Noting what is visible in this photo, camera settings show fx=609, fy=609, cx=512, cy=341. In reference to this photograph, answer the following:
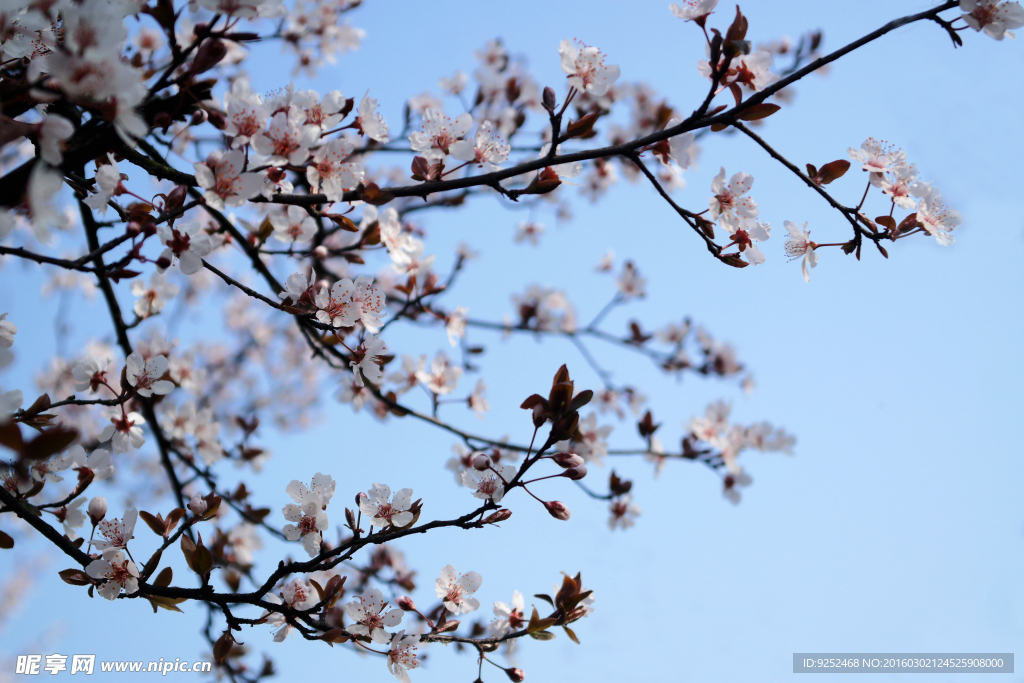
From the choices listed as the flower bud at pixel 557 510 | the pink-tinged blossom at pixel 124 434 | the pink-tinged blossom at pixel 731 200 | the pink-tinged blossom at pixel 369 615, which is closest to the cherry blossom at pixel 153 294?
the pink-tinged blossom at pixel 124 434

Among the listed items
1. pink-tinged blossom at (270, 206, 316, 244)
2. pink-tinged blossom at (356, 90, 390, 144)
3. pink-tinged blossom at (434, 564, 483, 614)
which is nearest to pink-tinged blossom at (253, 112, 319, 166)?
pink-tinged blossom at (356, 90, 390, 144)

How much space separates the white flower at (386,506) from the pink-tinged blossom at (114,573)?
50 centimetres

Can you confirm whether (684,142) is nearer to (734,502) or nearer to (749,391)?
(734,502)

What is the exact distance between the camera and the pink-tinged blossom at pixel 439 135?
1391 millimetres

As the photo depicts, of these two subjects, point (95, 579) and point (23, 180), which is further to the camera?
point (95, 579)

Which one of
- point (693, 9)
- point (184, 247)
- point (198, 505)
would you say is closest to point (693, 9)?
point (693, 9)

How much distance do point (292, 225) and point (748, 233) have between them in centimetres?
127

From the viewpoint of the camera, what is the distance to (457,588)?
1496mm

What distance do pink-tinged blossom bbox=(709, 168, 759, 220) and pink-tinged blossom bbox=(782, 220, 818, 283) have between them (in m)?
0.14

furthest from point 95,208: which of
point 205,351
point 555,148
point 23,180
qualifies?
point 205,351

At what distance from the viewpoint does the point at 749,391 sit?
4.78 m

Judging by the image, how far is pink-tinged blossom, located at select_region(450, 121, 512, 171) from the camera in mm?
1373

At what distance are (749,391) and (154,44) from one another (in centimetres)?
445

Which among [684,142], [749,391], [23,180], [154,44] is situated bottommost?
[23,180]
